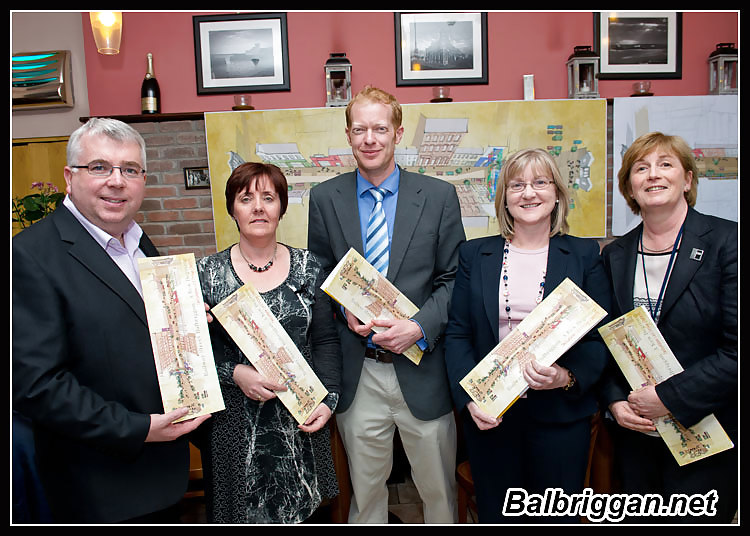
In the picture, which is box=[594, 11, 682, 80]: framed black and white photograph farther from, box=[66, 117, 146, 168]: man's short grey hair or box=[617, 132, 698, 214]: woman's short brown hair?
box=[66, 117, 146, 168]: man's short grey hair

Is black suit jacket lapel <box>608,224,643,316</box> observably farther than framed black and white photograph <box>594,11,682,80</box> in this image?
No

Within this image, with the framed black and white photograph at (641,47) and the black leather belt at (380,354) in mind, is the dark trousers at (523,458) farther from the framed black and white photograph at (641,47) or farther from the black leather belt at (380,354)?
the framed black and white photograph at (641,47)

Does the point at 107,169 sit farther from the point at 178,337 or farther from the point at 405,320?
the point at 405,320

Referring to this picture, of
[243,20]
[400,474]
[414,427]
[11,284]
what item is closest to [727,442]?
[414,427]

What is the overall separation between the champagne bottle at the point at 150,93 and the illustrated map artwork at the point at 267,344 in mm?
2559

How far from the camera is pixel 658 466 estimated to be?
167 cm

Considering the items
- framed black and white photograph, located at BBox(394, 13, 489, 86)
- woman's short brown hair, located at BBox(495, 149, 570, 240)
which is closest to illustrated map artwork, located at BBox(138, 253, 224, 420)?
woman's short brown hair, located at BBox(495, 149, 570, 240)

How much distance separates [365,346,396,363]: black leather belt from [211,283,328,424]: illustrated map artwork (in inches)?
13.0

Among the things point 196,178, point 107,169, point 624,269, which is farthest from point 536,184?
point 196,178

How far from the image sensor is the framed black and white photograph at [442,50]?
3559 millimetres

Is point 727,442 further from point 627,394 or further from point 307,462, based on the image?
point 307,462

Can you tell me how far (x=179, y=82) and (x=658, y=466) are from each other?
3768 mm

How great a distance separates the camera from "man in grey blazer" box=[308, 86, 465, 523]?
187 cm

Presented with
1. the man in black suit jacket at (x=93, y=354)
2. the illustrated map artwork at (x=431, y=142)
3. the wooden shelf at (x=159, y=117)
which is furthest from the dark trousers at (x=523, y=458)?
the wooden shelf at (x=159, y=117)
